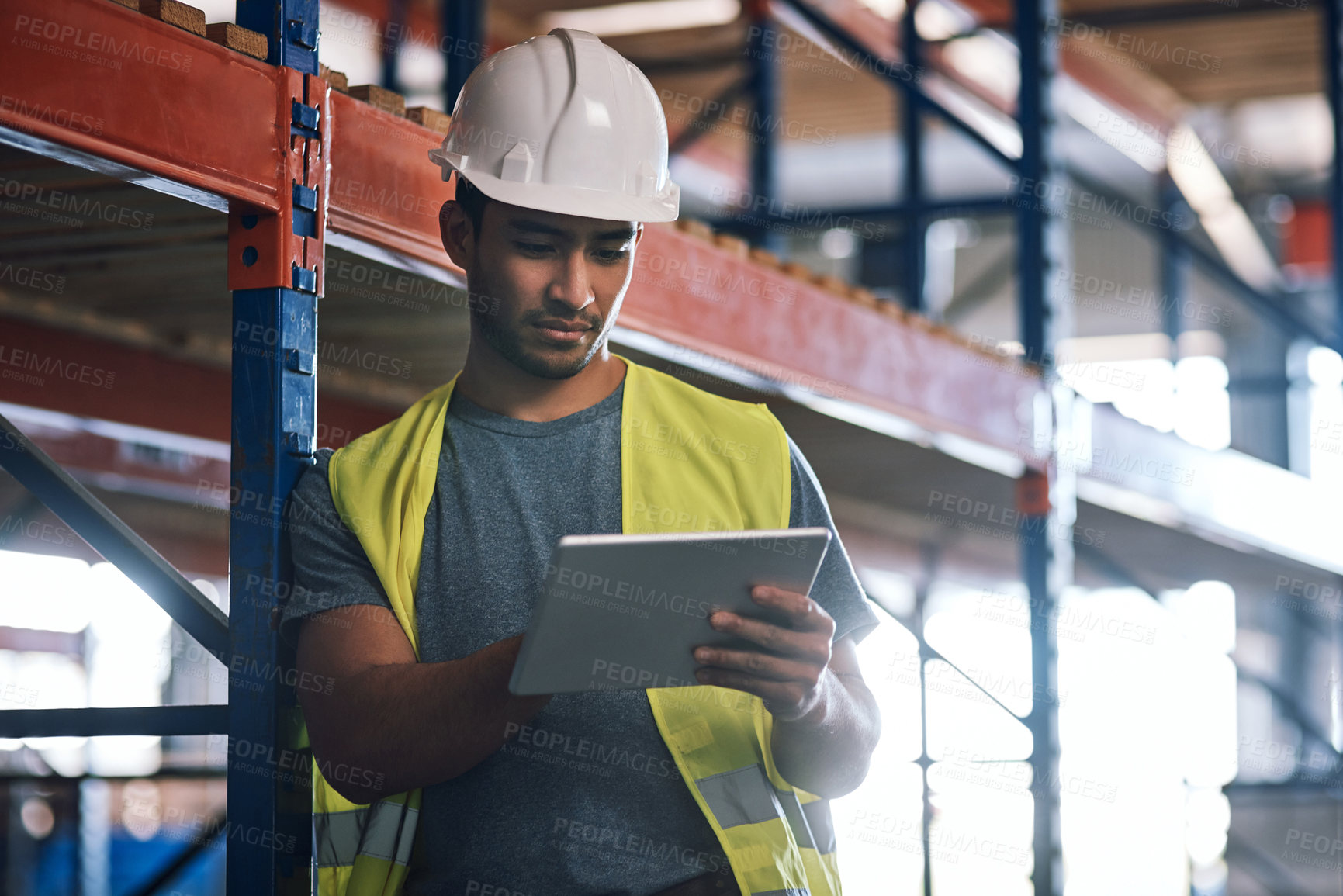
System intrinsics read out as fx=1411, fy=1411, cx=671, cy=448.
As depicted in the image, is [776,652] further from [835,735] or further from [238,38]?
[238,38]

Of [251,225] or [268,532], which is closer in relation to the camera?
[268,532]

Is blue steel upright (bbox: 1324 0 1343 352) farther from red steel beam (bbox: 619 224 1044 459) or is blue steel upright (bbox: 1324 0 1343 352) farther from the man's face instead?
the man's face

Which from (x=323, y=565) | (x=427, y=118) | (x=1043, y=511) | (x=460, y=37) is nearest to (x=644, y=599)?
(x=323, y=565)

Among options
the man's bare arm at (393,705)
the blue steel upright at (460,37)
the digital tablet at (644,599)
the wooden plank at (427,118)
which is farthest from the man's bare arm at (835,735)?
the blue steel upright at (460,37)

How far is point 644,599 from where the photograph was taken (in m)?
1.80

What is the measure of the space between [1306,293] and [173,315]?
1758cm

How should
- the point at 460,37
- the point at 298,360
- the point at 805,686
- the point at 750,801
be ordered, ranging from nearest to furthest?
1. the point at 805,686
2. the point at 750,801
3. the point at 298,360
4. the point at 460,37

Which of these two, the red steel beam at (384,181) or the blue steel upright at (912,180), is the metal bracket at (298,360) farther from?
the blue steel upright at (912,180)

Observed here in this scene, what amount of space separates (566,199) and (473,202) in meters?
0.18

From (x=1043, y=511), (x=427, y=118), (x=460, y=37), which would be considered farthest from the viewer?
(x=1043, y=511)

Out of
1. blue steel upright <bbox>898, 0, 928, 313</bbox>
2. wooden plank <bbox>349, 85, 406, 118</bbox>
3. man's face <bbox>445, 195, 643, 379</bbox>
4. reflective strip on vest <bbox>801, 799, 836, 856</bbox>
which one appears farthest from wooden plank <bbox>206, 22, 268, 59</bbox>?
blue steel upright <bbox>898, 0, 928, 313</bbox>

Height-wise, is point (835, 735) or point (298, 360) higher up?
point (298, 360)

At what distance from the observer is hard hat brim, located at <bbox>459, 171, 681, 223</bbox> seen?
2.26m

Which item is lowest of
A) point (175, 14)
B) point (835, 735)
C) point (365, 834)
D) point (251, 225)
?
point (365, 834)
